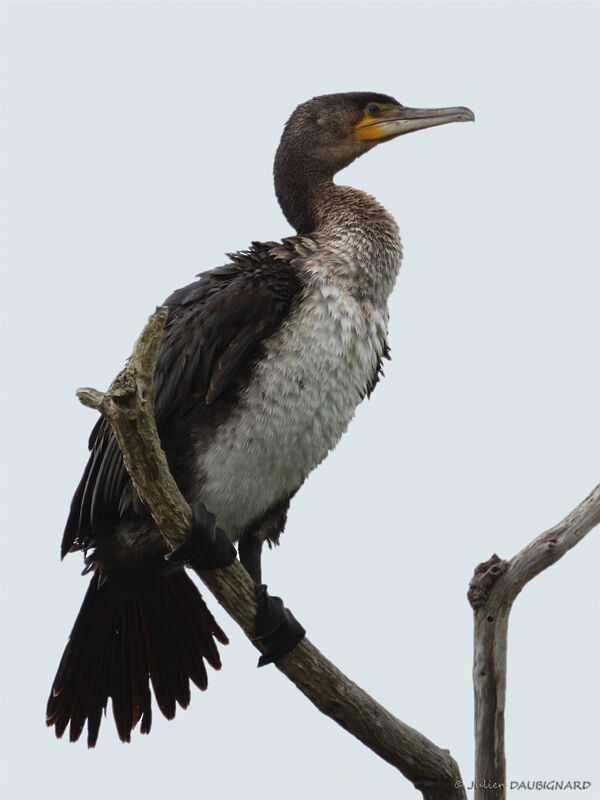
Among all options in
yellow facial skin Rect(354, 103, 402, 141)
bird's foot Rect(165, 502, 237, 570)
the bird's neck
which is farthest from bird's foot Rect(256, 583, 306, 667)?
yellow facial skin Rect(354, 103, 402, 141)

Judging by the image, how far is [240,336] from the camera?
4531 mm

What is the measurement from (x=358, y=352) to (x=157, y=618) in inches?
56.6

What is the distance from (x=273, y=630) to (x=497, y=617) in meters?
0.82

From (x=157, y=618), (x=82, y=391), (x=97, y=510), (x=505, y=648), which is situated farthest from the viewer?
(x=157, y=618)

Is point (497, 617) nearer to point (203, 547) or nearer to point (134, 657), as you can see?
point (203, 547)

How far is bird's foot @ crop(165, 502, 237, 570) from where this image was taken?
413 centimetres

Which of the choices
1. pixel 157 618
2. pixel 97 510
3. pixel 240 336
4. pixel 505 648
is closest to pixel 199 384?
pixel 240 336

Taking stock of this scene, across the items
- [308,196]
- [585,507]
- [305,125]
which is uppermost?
[305,125]

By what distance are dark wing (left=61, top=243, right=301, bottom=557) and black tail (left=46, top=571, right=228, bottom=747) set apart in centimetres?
46

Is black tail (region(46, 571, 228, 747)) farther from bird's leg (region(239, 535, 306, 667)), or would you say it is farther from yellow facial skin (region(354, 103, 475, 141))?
yellow facial skin (region(354, 103, 475, 141))

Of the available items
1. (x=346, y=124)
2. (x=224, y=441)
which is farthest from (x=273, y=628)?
(x=346, y=124)

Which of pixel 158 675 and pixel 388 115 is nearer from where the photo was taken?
pixel 158 675

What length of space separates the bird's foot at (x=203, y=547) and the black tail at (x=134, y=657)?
0.84 metres

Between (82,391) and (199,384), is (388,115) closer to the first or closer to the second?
(199,384)
